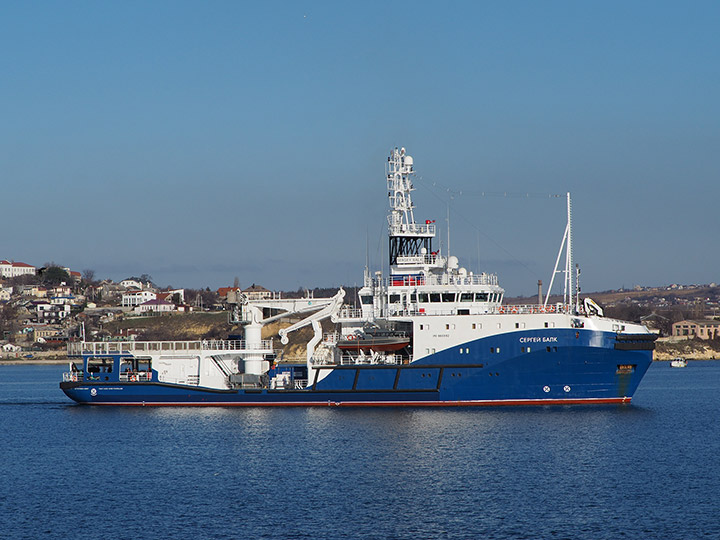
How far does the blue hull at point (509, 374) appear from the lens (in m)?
43.7

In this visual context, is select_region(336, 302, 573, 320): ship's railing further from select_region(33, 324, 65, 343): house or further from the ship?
select_region(33, 324, 65, 343): house

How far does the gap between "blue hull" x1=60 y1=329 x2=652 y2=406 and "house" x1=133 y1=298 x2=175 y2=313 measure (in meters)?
118

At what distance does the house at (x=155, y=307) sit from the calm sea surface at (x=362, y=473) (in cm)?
11602

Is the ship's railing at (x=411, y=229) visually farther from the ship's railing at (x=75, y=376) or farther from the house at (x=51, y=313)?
the house at (x=51, y=313)

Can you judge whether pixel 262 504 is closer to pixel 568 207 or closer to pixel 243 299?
pixel 243 299

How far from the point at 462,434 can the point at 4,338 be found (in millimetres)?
135666

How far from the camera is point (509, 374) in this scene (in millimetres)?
44188

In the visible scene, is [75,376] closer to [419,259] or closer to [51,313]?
[419,259]

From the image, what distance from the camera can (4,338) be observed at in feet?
516

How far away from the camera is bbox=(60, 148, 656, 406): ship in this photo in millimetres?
43938

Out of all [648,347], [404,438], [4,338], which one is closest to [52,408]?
[404,438]

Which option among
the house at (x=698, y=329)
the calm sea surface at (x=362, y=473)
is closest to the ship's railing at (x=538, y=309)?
the calm sea surface at (x=362, y=473)

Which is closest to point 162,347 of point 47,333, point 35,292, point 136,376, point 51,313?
point 136,376

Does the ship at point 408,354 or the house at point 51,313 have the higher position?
the house at point 51,313
